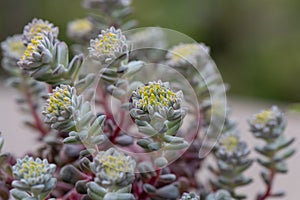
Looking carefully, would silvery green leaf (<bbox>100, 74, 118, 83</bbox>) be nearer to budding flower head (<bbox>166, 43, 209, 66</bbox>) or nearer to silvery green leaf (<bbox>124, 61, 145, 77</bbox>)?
silvery green leaf (<bbox>124, 61, 145, 77</bbox>)

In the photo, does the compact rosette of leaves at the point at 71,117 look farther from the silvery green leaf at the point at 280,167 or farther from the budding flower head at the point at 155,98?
the silvery green leaf at the point at 280,167

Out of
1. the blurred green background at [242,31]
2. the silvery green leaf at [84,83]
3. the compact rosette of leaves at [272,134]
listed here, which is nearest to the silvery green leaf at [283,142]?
the compact rosette of leaves at [272,134]

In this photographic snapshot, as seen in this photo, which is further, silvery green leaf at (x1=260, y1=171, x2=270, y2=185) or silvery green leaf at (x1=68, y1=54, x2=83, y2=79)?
silvery green leaf at (x1=260, y1=171, x2=270, y2=185)

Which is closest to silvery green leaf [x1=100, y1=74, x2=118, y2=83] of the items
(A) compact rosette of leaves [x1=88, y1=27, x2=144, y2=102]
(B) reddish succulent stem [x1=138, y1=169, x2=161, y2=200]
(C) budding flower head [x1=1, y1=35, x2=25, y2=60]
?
(A) compact rosette of leaves [x1=88, y1=27, x2=144, y2=102]

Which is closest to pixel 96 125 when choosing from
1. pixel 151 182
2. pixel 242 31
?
pixel 151 182

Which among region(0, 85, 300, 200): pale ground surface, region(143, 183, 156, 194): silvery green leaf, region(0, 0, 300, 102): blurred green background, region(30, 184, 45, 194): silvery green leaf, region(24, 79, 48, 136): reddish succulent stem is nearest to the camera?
region(30, 184, 45, 194): silvery green leaf

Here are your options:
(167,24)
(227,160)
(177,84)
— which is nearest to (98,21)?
(177,84)

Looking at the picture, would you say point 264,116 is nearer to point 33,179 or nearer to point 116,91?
point 116,91
